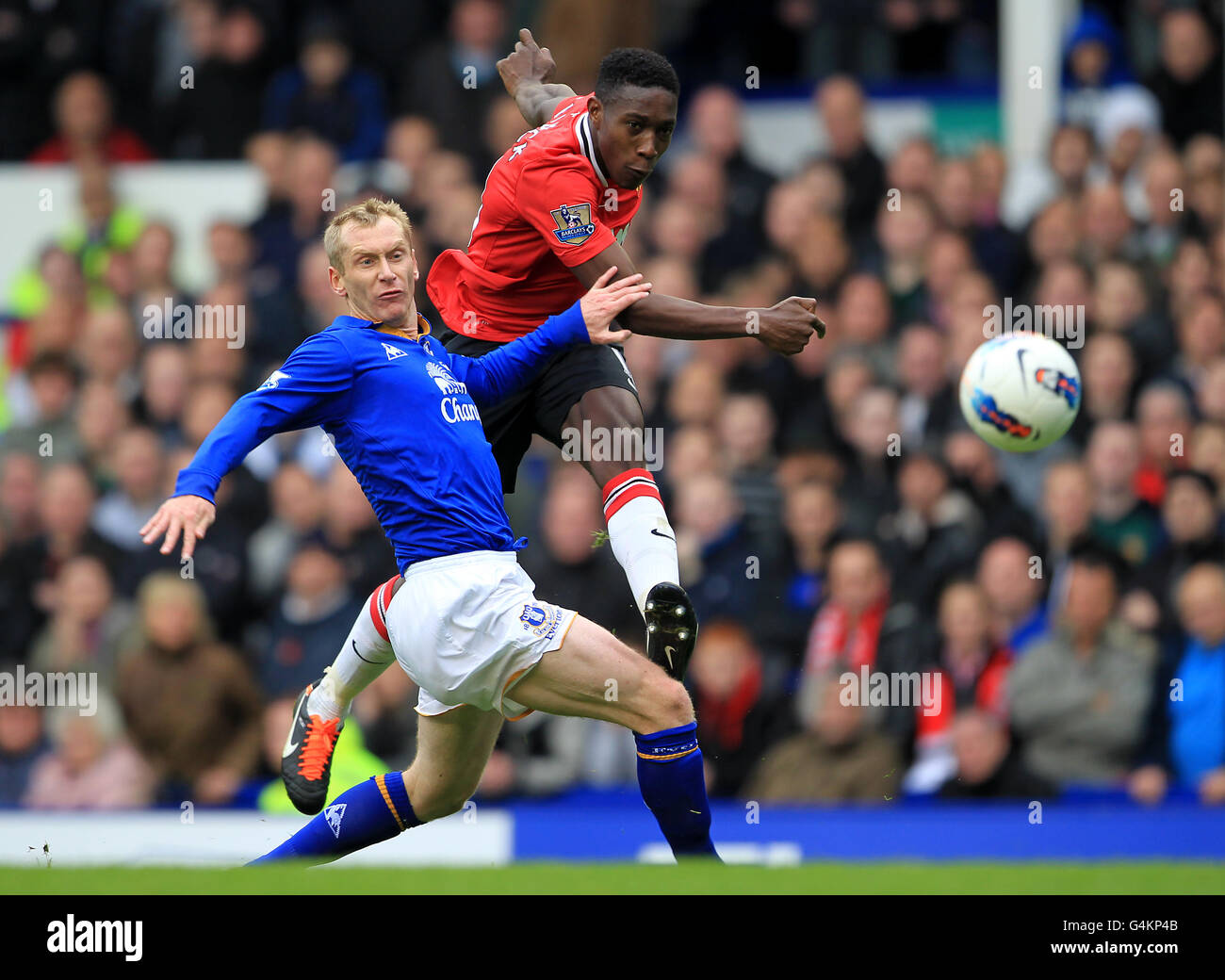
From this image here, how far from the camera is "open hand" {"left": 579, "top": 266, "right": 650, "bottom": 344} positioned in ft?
21.2

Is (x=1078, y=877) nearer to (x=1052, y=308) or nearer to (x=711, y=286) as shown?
(x=1052, y=308)

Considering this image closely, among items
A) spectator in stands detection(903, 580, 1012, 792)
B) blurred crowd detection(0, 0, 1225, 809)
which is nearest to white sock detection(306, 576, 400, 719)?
blurred crowd detection(0, 0, 1225, 809)

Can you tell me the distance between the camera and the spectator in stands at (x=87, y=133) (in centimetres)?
1379

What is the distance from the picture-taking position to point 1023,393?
23.6 ft

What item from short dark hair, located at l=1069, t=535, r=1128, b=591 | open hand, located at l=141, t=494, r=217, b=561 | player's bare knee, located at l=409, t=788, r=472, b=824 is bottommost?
player's bare knee, located at l=409, t=788, r=472, b=824

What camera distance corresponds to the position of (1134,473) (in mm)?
10039

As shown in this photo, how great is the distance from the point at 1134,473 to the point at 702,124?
3.77 m

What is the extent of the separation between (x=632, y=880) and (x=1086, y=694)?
386 cm

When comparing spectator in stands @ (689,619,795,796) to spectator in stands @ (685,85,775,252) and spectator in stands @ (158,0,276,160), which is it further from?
spectator in stands @ (158,0,276,160)

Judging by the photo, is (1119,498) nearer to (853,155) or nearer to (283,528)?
(853,155)

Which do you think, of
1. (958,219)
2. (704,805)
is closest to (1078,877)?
(704,805)

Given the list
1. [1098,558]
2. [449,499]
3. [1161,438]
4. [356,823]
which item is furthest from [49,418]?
[1161,438]

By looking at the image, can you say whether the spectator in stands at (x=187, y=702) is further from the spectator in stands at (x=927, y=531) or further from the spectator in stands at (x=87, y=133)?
the spectator in stands at (x=87, y=133)

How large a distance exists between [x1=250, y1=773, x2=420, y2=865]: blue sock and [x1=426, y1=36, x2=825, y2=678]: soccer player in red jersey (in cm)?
133
